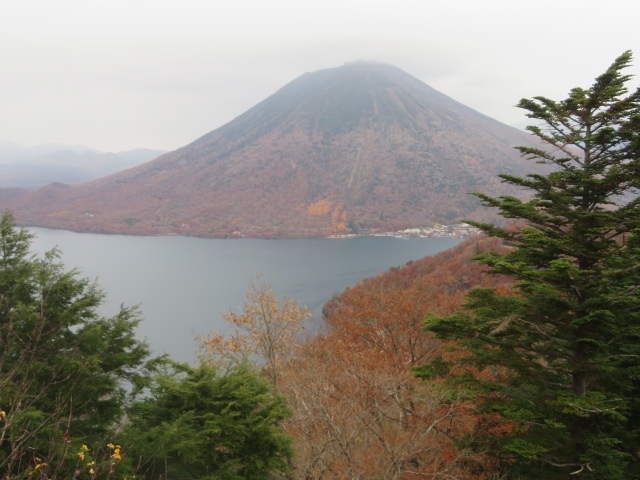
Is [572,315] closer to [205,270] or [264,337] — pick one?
[264,337]

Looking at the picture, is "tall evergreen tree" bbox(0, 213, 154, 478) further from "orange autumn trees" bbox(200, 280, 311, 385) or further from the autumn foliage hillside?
"orange autumn trees" bbox(200, 280, 311, 385)

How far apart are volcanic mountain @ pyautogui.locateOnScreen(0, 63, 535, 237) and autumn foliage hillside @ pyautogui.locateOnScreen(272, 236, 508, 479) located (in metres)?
79.6

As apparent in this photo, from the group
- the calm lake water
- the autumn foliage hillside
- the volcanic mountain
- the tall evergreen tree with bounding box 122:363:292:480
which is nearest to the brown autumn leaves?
the autumn foliage hillside

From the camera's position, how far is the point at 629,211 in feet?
17.1

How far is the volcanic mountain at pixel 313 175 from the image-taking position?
108375mm

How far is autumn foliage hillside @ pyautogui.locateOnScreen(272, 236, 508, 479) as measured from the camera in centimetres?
622

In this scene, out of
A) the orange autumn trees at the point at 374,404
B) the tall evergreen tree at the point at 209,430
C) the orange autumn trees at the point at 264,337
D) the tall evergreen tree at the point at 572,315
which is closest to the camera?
the tall evergreen tree at the point at 572,315

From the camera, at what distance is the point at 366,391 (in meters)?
9.20

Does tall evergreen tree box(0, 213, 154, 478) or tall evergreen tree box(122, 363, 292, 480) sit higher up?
tall evergreen tree box(0, 213, 154, 478)

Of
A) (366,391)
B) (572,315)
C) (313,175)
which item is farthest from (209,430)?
(313,175)

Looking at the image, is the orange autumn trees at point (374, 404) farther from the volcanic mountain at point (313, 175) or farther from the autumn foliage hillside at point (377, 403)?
the volcanic mountain at point (313, 175)

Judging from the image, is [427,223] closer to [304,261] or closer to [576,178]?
[304,261]

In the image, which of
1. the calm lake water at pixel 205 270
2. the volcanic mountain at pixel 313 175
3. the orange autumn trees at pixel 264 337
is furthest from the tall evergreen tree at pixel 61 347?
the volcanic mountain at pixel 313 175

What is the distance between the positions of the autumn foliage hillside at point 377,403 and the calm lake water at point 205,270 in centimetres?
898
